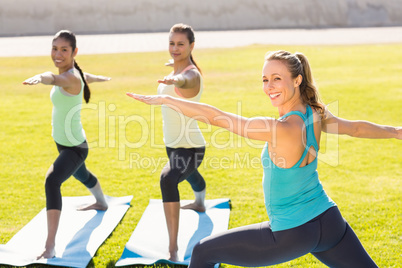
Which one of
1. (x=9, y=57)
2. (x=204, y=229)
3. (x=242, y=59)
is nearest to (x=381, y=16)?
(x=242, y=59)

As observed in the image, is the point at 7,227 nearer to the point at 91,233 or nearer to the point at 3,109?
the point at 91,233

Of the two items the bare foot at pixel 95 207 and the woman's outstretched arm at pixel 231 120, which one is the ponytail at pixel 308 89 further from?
the bare foot at pixel 95 207

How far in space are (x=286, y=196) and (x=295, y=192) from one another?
6cm

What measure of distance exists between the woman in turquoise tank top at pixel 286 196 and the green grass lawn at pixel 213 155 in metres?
1.56

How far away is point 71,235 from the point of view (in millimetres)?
5512

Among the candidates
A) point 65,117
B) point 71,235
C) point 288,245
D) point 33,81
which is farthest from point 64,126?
point 288,245

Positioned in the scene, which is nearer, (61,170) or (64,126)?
(61,170)

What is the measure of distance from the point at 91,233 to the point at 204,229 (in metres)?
1.22

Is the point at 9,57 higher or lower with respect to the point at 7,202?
higher

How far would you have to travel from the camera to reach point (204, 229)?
18.6ft

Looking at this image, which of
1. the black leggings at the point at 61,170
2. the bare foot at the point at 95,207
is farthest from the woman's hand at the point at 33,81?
the bare foot at the point at 95,207

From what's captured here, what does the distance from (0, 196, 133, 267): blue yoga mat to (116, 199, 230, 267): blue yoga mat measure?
13.2 inches

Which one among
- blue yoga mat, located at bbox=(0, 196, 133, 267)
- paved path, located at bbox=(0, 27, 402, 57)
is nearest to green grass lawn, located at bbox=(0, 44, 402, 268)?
blue yoga mat, located at bbox=(0, 196, 133, 267)

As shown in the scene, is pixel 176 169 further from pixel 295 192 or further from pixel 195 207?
pixel 295 192
